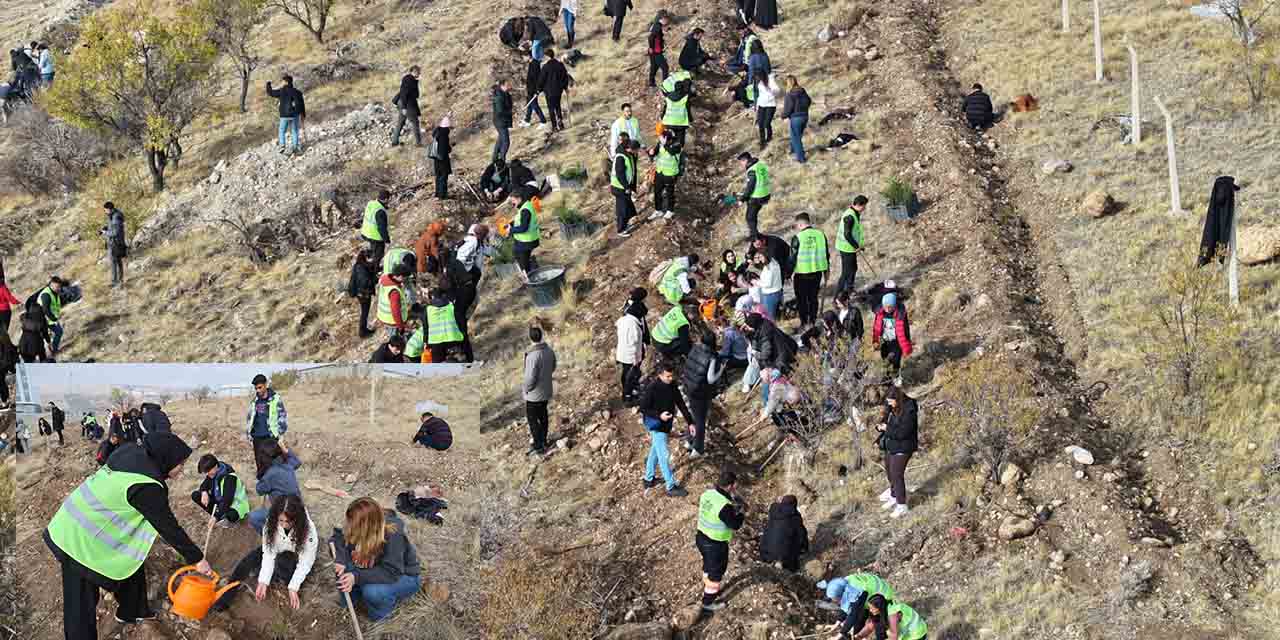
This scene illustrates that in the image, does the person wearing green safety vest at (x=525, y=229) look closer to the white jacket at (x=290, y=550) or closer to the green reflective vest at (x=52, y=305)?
the green reflective vest at (x=52, y=305)

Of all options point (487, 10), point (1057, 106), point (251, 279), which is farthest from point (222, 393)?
point (487, 10)

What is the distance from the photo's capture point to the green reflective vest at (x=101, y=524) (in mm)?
7633

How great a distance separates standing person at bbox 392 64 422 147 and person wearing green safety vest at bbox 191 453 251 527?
15.3 m

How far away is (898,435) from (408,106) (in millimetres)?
13813

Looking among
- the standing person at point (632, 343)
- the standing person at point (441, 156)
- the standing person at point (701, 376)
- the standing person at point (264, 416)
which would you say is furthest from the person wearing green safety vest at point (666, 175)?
the standing person at point (264, 416)

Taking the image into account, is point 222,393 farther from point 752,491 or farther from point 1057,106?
point 1057,106

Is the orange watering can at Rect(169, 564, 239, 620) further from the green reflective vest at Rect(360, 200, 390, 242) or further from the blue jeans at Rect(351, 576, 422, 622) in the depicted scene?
the green reflective vest at Rect(360, 200, 390, 242)

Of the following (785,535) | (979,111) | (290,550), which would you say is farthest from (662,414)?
(979,111)

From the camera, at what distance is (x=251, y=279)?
20.3 meters

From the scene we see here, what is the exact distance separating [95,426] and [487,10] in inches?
923

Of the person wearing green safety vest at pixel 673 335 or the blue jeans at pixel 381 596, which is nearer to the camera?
the blue jeans at pixel 381 596

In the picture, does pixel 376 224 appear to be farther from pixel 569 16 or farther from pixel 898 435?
pixel 569 16

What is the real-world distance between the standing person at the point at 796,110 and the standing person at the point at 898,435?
8.55 metres

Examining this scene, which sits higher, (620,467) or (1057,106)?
(1057,106)
